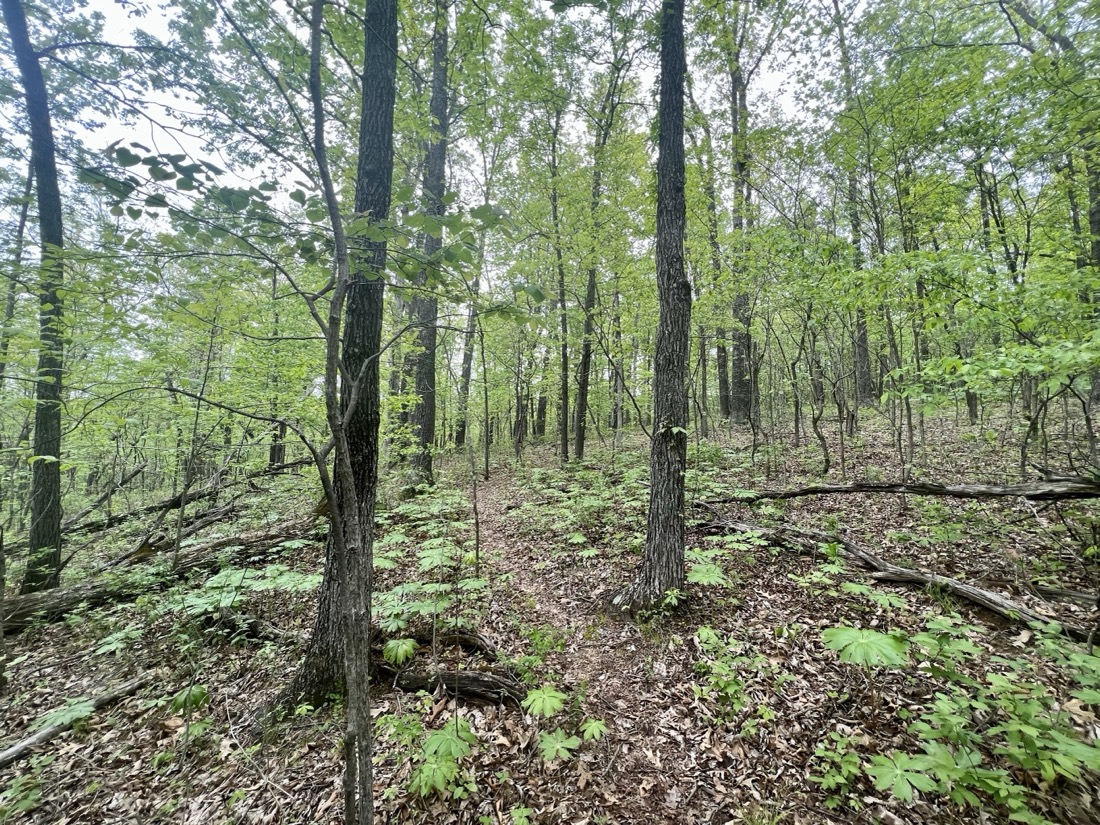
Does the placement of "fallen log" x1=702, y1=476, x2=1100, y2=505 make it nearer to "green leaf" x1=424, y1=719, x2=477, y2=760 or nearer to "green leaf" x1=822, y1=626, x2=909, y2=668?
"green leaf" x1=822, y1=626, x2=909, y2=668

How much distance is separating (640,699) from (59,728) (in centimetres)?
503

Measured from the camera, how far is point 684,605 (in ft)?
14.2

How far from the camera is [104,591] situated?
5621mm

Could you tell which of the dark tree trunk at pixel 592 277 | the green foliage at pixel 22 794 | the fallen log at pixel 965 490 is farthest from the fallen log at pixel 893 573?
the green foliage at pixel 22 794

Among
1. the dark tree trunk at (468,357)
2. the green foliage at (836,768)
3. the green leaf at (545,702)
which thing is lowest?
the green foliage at (836,768)

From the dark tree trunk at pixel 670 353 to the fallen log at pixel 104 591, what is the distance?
5.68 m

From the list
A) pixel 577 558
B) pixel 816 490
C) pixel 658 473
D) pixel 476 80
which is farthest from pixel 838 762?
pixel 476 80

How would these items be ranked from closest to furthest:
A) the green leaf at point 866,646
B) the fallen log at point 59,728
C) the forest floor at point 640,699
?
the green leaf at point 866,646 → the forest floor at point 640,699 → the fallen log at point 59,728

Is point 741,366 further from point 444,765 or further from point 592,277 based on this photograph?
point 444,765

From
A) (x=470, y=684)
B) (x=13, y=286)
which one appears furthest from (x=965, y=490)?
(x=13, y=286)

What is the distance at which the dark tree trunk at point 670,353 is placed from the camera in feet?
14.5

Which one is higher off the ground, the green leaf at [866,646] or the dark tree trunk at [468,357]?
the dark tree trunk at [468,357]

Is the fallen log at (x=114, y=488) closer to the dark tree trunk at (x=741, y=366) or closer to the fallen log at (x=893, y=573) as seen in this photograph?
the fallen log at (x=893, y=573)

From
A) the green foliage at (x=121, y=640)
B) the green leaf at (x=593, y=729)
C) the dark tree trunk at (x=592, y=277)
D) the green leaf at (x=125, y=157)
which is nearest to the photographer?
the green leaf at (x=125, y=157)
